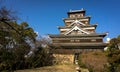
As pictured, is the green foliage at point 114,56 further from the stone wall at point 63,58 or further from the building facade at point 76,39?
the stone wall at point 63,58

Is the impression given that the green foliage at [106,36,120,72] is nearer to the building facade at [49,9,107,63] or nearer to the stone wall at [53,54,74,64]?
the building facade at [49,9,107,63]

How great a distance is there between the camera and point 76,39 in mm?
28266

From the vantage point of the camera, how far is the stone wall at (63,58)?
83.4 feet

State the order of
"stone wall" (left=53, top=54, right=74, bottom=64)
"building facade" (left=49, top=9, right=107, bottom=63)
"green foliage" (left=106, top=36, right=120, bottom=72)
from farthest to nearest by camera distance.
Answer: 1. "building facade" (left=49, top=9, right=107, bottom=63)
2. "stone wall" (left=53, top=54, right=74, bottom=64)
3. "green foliage" (left=106, top=36, right=120, bottom=72)

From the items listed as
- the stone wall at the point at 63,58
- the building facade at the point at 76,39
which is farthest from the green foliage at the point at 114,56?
the stone wall at the point at 63,58

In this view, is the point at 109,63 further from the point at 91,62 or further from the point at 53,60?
the point at 53,60

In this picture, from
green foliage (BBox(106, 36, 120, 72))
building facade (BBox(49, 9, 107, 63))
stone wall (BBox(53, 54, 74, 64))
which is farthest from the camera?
building facade (BBox(49, 9, 107, 63))

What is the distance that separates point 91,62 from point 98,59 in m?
1.13

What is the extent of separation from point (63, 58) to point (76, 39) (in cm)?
454

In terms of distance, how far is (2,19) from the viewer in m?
5.65

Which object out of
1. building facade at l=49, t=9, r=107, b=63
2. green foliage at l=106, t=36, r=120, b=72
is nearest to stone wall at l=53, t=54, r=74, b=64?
building facade at l=49, t=9, r=107, b=63

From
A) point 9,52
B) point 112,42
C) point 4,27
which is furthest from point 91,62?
point 4,27

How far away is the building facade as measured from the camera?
85.0ft

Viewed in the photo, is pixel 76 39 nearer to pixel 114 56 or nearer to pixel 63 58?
pixel 63 58
